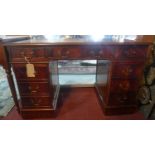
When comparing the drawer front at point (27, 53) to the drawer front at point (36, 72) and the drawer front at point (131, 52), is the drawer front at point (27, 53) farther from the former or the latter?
the drawer front at point (131, 52)

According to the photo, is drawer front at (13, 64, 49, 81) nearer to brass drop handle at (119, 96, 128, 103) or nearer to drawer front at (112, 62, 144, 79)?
drawer front at (112, 62, 144, 79)

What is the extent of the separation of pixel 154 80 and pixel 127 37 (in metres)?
0.56

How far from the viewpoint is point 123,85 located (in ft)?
5.03

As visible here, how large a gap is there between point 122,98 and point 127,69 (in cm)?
34

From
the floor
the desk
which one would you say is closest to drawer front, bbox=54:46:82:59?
the desk

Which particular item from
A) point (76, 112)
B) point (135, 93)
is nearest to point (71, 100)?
point (76, 112)

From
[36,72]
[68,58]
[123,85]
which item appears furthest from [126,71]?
[36,72]

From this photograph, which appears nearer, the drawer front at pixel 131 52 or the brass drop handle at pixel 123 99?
the drawer front at pixel 131 52

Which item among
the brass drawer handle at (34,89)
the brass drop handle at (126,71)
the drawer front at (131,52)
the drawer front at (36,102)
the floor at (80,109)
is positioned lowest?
the floor at (80,109)

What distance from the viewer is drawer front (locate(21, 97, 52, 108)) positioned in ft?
5.15

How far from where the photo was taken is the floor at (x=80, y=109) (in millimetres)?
1696

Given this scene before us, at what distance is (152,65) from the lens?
160 cm

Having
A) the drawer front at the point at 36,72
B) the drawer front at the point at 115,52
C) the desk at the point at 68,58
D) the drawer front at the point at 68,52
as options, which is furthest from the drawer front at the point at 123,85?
the drawer front at the point at 36,72

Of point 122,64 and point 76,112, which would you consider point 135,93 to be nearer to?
point 122,64
